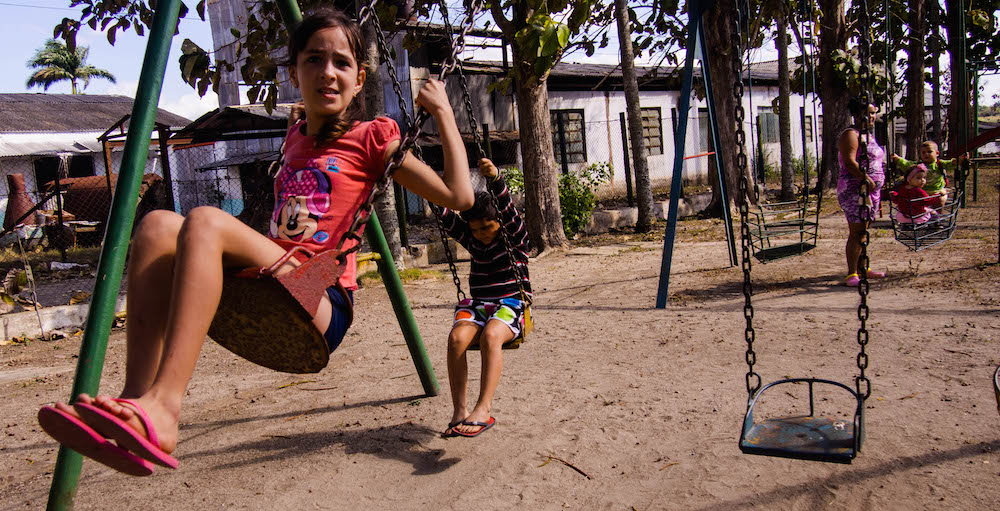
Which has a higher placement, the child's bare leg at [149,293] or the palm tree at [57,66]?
the palm tree at [57,66]

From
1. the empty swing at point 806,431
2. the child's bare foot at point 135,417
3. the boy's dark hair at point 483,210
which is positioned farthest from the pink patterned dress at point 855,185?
the child's bare foot at point 135,417

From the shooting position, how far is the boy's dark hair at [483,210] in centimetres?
305

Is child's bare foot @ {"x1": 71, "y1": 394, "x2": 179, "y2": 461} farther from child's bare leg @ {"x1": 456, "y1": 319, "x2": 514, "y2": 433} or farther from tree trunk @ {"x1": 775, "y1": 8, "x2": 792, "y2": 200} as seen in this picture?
tree trunk @ {"x1": 775, "y1": 8, "x2": 792, "y2": 200}

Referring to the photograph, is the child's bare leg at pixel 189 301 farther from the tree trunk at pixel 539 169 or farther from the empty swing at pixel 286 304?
the tree trunk at pixel 539 169

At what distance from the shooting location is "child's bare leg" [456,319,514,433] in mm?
2969

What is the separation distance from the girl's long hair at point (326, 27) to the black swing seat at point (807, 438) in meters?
1.61

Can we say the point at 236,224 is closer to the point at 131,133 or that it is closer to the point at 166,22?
the point at 131,133

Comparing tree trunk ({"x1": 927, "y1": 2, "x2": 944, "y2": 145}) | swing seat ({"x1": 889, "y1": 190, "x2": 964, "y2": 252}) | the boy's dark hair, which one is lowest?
swing seat ({"x1": 889, "y1": 190, "x2": 964, "y2": 252})

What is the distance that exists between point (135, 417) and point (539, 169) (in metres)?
7.84

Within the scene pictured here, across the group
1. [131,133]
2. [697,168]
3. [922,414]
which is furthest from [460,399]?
[697,168]

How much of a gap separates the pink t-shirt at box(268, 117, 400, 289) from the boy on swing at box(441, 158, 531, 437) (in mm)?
659

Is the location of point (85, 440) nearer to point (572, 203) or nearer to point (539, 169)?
point (539, 169)

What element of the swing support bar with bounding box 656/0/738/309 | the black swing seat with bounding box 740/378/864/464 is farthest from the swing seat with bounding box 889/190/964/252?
the black swing seat with bounding box 740/378/864/464

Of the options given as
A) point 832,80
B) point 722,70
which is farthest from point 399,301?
point 832,80
